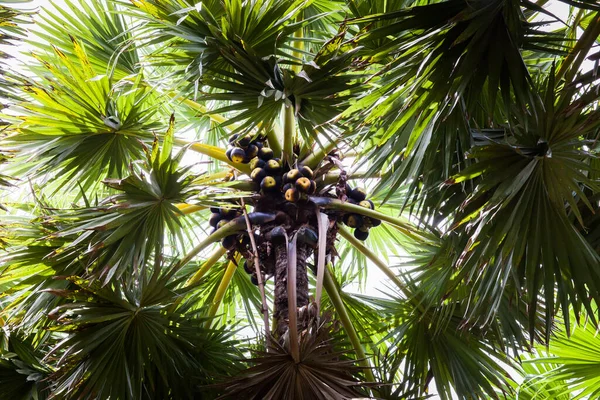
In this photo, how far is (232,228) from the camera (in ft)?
11.5

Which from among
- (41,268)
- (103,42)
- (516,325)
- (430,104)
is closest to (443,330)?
(516,325)

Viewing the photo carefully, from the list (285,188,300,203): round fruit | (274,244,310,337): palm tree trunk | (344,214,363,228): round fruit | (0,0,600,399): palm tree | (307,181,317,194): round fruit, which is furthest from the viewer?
(344,214,363,228): round fruit

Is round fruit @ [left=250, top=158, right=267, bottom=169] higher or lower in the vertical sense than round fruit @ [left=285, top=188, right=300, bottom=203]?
higher

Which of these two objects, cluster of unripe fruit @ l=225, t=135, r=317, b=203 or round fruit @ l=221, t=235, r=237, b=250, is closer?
cluster of unripe fruit @ l=225, t=135, r=317, b=203

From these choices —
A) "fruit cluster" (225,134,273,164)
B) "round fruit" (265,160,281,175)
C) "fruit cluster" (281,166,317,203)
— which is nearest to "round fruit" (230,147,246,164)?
"fruit cluster" (225,134,273,164)

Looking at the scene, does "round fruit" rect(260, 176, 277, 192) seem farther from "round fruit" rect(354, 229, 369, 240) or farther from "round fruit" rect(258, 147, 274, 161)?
"round fruit" rect(354, 229, 369, 240)

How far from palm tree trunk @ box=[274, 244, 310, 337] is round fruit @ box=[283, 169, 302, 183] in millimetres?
334

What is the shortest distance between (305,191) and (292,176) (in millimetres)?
103

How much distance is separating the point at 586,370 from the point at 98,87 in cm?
314

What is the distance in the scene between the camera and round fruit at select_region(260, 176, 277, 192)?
3.56m

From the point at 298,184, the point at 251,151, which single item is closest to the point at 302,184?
the point at 298,184

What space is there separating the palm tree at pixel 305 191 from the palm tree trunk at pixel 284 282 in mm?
13

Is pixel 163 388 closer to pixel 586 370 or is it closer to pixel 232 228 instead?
pixel 232 228

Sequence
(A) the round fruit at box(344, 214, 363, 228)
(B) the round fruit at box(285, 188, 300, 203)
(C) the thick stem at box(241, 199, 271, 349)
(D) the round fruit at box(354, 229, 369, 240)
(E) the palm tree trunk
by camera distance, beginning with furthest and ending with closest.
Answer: (D) the round fruit at box(354, 229, 369, 240) < (A) the round fruit at box(344, 214, 363, 228) < (B) the round fruit at box(285, 188, 300, 203) < (E) the palm tree trunk < (C) the thick stem at box(241, 199, 271, 349)
